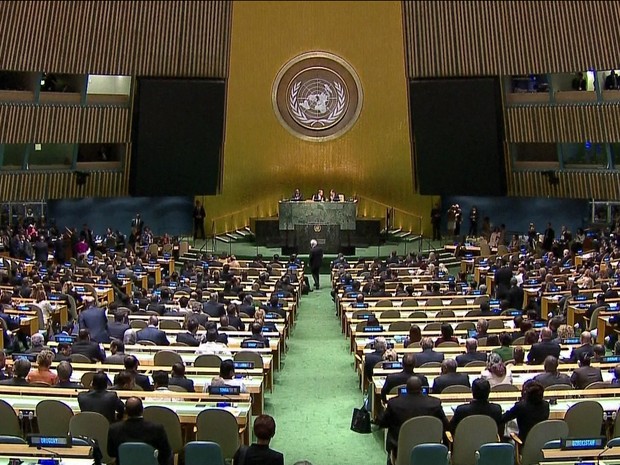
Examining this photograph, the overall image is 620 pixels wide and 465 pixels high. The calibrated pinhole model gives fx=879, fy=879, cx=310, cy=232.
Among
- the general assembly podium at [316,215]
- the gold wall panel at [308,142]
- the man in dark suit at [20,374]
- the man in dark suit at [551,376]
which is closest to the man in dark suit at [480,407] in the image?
the man in dark suit at [551,376]

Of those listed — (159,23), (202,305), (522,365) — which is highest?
(159,23)

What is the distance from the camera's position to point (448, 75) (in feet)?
91.2

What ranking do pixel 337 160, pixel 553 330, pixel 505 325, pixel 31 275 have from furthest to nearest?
pixel 337 160, pixel 31 275, pixel 505 325, pixel 553 330

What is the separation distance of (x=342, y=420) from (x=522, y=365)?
7.76ft

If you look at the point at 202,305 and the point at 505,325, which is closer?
the point at 505,325

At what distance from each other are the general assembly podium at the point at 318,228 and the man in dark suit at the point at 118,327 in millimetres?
14025

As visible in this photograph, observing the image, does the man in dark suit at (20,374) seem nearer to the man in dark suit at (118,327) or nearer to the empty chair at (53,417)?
the empty chair at (53,417)

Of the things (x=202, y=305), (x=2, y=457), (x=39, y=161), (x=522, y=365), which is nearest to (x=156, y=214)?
(x=39, y=161)

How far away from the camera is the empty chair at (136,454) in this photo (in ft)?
24.0

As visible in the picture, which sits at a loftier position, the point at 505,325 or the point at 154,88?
the point at 154,88

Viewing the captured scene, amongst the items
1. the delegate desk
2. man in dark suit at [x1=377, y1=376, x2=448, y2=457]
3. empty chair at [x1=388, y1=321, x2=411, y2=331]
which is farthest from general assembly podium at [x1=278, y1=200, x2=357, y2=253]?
man in dark suit at [x1=377, y1=376, x2=448, y2=457]

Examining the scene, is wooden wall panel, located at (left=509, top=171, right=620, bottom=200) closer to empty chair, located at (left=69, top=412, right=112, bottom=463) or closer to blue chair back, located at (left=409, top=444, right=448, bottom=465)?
blue chair back, located at (left=409, top=444, right=448, bottom=465)

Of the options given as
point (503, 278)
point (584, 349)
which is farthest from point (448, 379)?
point (503, 278)

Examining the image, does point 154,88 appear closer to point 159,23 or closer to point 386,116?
point 159,23
